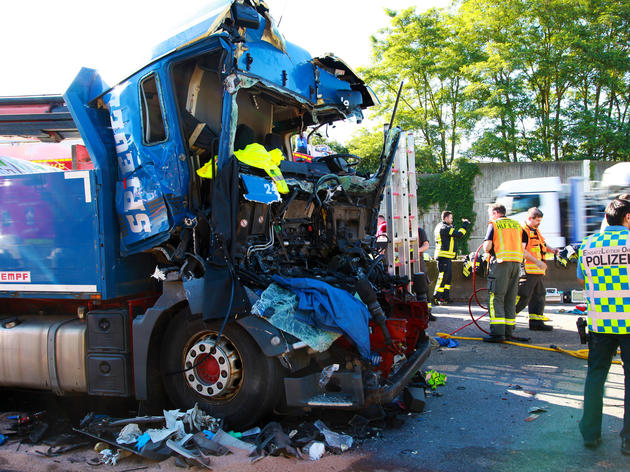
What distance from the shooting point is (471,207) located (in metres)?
23.1

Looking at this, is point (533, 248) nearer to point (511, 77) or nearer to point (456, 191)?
point (456, 191)

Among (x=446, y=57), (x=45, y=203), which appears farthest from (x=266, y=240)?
(x=446, y=57)

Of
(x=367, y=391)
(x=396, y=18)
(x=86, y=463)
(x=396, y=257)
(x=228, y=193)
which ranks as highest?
(x=396, y=18)

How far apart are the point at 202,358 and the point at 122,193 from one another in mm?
1612

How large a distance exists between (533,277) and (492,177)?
643 inches

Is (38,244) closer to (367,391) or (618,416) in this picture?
(367,391)

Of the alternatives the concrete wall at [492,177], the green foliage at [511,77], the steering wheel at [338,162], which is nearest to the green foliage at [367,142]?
the green foliage at [511,77]

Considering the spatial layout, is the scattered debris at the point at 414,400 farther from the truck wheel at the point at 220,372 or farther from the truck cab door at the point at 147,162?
the truck cab door at the point at 147,162

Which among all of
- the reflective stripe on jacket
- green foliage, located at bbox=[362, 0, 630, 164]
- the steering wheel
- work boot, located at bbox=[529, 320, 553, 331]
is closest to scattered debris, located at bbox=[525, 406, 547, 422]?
the steering wheel

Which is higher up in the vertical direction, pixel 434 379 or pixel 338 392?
pixel 338 392

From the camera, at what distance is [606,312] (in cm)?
358

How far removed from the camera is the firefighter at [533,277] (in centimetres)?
773

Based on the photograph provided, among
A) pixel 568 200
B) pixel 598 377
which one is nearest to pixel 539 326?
pixel 598 377

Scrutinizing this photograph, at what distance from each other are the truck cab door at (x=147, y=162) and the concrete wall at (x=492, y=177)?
18.8 meters
